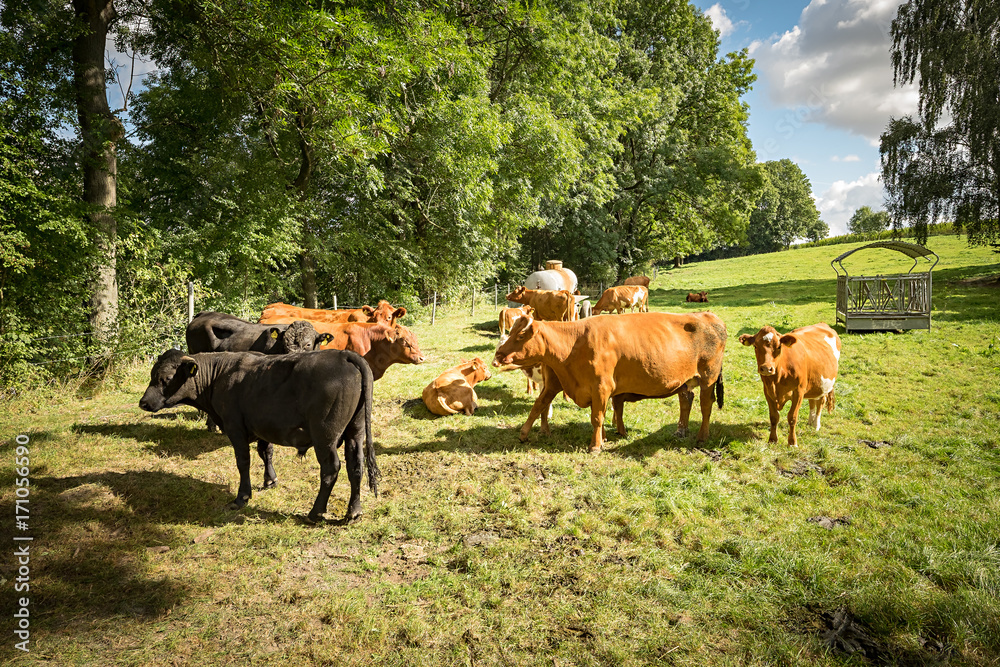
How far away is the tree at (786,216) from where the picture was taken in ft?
227

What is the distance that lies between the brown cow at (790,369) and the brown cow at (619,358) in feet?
2.24

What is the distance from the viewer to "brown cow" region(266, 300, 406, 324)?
348 inches

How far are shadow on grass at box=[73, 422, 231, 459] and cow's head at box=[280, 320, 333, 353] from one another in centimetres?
163

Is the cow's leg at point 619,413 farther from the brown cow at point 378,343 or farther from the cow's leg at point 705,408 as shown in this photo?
the brown cow at point 378,343

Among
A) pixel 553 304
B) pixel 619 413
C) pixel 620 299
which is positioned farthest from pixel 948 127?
pixel 619 413

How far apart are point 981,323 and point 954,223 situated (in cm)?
1531

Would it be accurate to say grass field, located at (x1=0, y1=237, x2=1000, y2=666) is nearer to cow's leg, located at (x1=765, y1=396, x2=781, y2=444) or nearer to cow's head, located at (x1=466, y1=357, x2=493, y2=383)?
cow's leg, located at (x1=765, y1=396, x2=781, y2=444)

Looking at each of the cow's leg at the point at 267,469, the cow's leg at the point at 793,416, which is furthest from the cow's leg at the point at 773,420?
the cow's leg at the point at 267,469

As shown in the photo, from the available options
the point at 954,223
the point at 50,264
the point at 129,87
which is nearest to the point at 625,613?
the point at 50,264

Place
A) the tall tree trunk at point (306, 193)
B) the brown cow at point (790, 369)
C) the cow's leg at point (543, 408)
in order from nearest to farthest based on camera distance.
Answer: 1. the brown cow at point (790, 369)
2. the cow's leg at point (543, 408)
3. the tall tree trunk at point (306, 193)

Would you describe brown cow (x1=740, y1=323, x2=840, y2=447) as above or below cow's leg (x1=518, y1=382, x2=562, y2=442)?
above

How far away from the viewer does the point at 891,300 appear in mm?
15391

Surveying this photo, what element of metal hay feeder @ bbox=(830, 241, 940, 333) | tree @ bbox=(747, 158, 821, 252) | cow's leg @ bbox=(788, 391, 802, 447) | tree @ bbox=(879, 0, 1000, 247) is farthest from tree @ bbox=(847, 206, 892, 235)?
cow's leg @ bbox=(788, 391, 802, 447)

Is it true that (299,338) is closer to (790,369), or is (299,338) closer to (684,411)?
(684,411)
